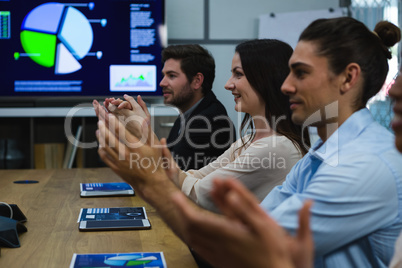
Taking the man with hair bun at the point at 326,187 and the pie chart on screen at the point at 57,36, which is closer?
the man with hair bun at the point at 326,187

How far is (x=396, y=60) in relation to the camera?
3.78 m

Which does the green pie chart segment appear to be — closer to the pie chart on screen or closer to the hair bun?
the pie chart on screen

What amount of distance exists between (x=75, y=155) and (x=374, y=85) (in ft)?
10.0

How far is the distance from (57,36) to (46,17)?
164mm

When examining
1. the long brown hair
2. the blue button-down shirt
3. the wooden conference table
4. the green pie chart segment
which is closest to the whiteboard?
the green pie chart segment

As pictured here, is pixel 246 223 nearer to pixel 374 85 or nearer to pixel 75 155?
pixel 374 85

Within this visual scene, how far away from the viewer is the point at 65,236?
4.27 feet

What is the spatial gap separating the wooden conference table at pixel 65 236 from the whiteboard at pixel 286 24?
2560 millimetres

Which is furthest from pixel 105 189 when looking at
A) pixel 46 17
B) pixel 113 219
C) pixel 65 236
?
pixel 46 17

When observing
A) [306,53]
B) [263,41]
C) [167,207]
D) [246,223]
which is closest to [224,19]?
[263,41]

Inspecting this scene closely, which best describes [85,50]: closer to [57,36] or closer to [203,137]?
[57,36]

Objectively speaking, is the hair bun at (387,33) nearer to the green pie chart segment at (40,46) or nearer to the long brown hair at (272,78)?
the long brown hair at (272,78)

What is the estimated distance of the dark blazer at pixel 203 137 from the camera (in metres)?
2.51

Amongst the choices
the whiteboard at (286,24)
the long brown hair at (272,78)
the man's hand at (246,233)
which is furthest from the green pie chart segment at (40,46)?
the man's hand at (246,233)
